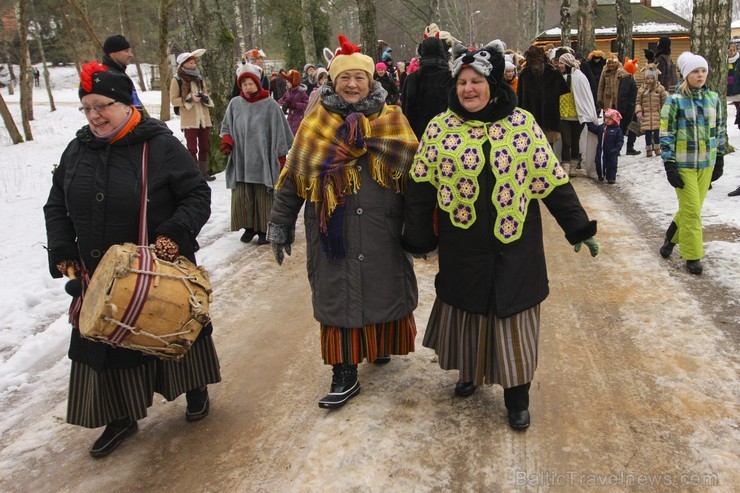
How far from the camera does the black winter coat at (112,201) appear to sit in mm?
3051

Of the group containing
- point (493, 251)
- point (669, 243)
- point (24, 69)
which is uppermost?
point (24, 69)

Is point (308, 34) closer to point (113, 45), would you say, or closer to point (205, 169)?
point (205, 169)

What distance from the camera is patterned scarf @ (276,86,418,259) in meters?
3.25

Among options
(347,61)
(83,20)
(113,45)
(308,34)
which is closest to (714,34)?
(347,61)

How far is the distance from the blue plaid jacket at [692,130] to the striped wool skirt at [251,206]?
4.16 metres

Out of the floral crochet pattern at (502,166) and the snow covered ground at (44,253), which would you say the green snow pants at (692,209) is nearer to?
the snow covered ground at (44,253)

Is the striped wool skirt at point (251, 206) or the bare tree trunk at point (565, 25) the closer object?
the striped wool skirt at point (251, 206)

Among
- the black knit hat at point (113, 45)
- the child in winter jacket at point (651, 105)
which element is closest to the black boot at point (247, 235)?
the black knit hat at point (113, 45)

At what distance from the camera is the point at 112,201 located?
10.00 ft

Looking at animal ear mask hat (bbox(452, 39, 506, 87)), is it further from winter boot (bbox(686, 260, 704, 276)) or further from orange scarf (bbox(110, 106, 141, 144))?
winter boot (bbox(686, 260, 704, 276))

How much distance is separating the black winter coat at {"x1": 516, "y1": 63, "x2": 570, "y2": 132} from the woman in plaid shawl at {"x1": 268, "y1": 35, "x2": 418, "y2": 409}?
258 inches

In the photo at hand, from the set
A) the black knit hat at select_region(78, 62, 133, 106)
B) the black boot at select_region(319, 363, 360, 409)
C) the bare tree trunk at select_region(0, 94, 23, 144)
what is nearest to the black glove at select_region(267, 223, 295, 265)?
the black boot at select_region(319, 363, 360, 409)

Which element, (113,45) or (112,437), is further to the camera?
(113,45)

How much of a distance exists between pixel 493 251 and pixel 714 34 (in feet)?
27.9
